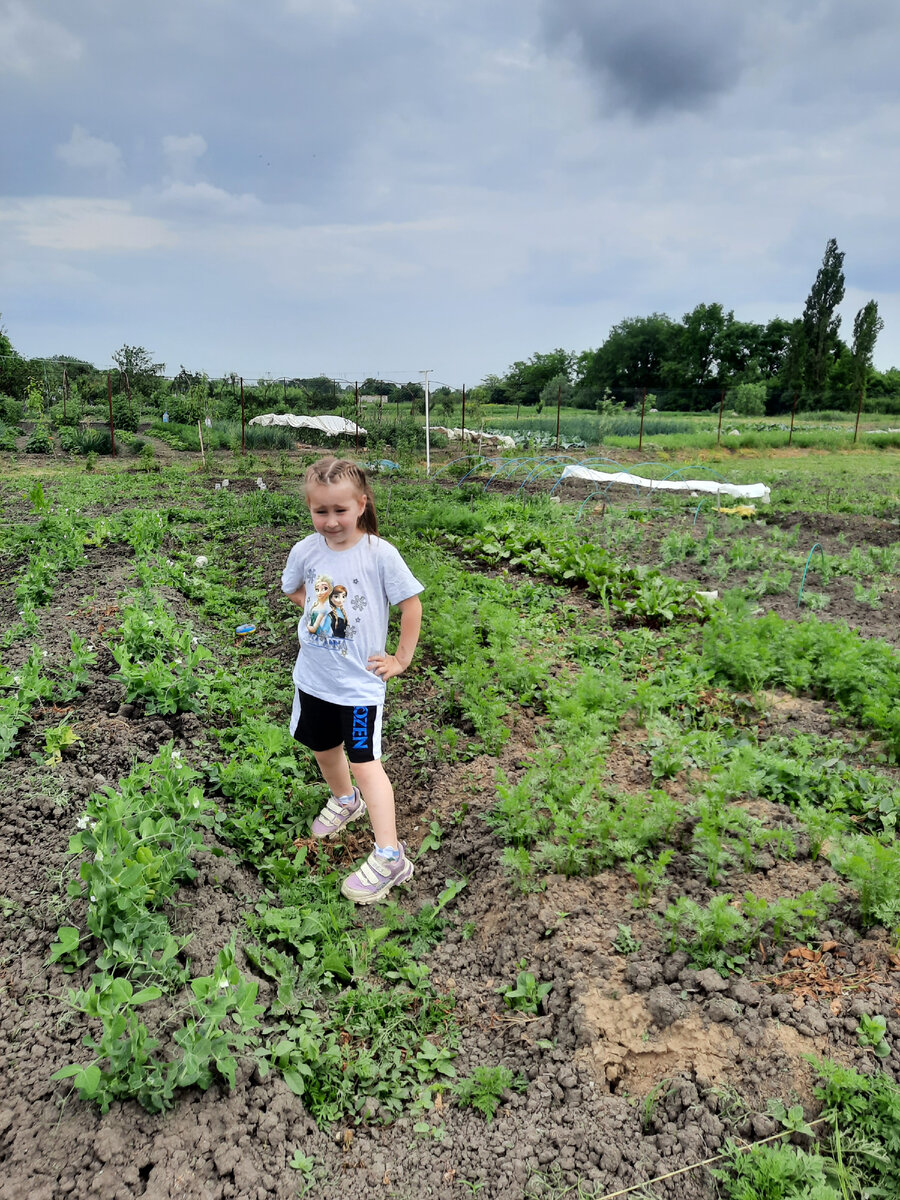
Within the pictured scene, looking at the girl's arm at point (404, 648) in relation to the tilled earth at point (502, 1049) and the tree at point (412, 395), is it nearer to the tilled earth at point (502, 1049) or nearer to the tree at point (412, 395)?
the tilled earth at point (502, 1049)

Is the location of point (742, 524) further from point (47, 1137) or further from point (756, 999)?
point (47, 1137)

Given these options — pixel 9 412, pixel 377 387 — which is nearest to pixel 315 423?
pixel 377 387

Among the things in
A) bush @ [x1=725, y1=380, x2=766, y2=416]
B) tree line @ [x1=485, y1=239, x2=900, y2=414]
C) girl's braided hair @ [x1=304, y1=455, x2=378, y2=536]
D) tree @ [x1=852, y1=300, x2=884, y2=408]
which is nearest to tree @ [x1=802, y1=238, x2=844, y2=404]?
tree line @ [x1=485, y1=239, x2=900, y2=414]

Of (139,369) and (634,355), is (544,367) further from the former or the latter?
(139,369)

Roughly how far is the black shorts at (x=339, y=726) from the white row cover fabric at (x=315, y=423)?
20405 millimetres

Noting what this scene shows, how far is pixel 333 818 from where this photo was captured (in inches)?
132

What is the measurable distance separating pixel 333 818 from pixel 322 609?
106cm

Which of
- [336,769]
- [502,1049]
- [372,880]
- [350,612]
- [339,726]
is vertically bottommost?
[502,1049]

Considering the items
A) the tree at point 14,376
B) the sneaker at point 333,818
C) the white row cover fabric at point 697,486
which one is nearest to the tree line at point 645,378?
the tree at point 14,376

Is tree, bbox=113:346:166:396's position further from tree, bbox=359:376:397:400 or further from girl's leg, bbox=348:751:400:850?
girl's leg, bbox=348:751:400:850

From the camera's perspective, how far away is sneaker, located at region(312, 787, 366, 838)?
334 centimetres

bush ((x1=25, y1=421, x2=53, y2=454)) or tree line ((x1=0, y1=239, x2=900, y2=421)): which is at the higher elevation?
tree line ((x1=0, y1=239, x2=900, y2=421))

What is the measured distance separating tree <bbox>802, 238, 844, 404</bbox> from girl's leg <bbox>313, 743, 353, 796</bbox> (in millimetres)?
57646

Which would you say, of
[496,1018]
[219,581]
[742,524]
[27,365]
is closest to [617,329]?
[27,365]
